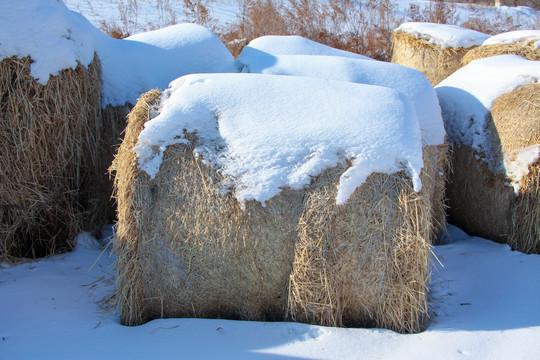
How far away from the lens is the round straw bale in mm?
3189

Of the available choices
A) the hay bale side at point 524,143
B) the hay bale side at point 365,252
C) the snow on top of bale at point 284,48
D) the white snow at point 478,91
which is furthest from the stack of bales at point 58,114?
the hay bale side at point 524,143

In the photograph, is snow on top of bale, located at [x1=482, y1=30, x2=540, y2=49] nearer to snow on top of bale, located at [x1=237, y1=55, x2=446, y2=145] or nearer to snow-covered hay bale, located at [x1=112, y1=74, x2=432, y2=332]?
snow on top of bale, located at [x1=237, y1=55, x2=446, y2=145]

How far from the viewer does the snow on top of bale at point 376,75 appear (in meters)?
3.44

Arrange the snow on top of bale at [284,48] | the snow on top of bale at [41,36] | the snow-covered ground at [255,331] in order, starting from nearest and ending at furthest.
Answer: the snow-covered ground at [255,331] → the snow on top of bale at [41,36] → the snow on top of bale at [284,48]

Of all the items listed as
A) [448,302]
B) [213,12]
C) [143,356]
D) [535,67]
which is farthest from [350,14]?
[143,356]

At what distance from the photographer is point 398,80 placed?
3600mm

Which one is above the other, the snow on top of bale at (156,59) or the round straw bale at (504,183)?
the snow on top of bale at (156,59)

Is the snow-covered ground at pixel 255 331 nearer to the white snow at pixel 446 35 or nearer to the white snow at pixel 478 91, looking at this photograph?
the white snow at pixel 478 91

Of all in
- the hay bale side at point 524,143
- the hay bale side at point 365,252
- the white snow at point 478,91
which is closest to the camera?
the hay bale side at point 365,252

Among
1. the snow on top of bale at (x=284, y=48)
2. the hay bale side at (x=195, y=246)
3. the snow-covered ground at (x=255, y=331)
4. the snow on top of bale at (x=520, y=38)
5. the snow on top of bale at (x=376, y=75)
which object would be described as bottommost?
the snow-covered ground at (x=255, y=331)

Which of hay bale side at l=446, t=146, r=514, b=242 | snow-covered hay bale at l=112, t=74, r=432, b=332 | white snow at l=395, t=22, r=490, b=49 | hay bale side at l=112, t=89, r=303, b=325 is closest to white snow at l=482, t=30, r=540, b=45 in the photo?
white snow at l=395, t=22, r=490, b=49

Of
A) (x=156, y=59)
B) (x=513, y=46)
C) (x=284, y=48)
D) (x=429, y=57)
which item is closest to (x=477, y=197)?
(x=513, y=46)

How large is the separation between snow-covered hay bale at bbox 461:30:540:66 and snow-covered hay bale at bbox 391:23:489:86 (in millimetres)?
596

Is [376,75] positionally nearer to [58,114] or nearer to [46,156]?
[58,114]
